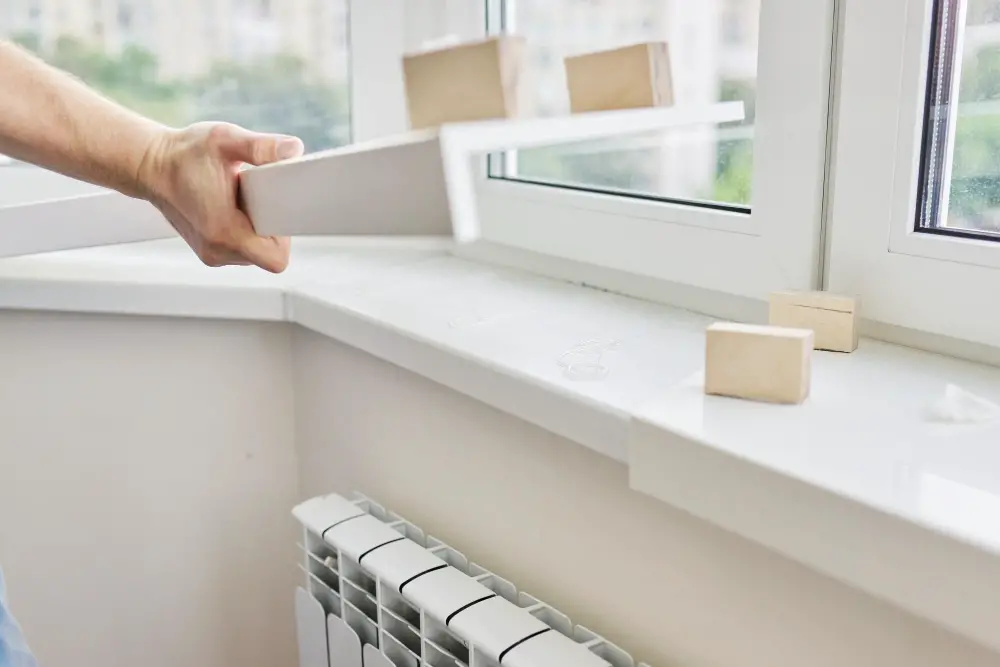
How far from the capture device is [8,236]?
95 centimetres

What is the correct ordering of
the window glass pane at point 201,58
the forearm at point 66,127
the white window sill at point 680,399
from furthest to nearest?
1. the window glass pane at point 201,58
2. the forearm at point 66,127
3. the white window sill at point 680,399

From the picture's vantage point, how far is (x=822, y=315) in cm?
70

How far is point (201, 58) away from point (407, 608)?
738mm

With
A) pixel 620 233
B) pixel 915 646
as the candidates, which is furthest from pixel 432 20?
pixel 915 646

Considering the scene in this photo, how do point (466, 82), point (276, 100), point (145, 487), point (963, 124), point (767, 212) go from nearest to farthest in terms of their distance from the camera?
point (466, 82) → point (963, 124) → point (767, 212) → point (145, 487) → point (276, 100)

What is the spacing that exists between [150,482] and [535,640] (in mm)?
606

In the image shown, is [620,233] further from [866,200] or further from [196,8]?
[196,8]

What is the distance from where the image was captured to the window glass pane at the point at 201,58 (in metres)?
1.19

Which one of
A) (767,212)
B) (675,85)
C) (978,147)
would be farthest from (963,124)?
(675,85)

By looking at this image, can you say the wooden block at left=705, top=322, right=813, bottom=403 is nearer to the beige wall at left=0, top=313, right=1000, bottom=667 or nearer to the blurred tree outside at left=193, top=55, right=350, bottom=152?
the beige wall at left=0, top=313, right=1000, bottom=667

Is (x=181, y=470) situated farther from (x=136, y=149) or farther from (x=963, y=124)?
(x=963, y=124)

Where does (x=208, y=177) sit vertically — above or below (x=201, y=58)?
below

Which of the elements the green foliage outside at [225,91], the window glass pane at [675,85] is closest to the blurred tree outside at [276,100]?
the green foliage outside at [225,91]

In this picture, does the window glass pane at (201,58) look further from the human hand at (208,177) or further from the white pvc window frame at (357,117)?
the human hand at (208,177)
